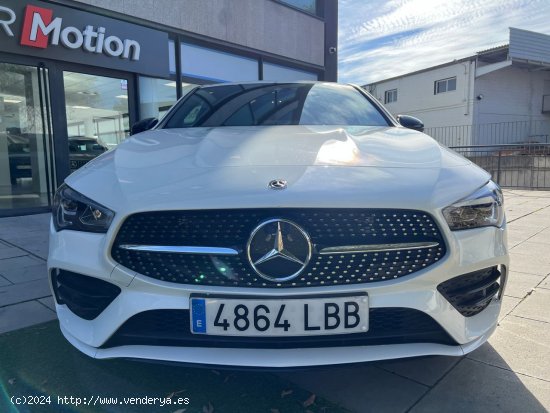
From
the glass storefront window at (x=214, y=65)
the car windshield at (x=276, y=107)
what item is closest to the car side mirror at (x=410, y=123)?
the car windshield at (x=276, y=107)

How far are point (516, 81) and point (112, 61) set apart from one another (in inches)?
829

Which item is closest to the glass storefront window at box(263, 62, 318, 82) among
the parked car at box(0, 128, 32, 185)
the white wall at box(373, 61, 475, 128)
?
the parked car at box(0, 128, 32, 185)

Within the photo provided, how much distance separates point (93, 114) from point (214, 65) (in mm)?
2583

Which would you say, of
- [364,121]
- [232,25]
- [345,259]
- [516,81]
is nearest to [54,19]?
[232,25]

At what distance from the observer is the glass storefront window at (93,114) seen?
20.9 ft

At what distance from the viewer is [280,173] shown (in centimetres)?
158

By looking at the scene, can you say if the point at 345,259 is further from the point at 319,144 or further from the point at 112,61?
the point at 112,61

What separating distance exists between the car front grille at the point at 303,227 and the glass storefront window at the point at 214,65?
22.5 feet

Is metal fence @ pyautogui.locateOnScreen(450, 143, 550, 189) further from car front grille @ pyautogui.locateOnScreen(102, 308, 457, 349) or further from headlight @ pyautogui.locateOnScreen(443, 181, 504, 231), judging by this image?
car front grille @ pyautogui.locateOnScreen(102, 308, 457, 349)

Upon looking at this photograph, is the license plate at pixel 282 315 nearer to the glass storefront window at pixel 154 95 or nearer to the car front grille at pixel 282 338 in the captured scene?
the car front grille at pixel 282 338

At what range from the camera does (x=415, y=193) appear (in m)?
1.49

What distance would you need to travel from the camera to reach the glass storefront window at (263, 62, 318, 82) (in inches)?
365

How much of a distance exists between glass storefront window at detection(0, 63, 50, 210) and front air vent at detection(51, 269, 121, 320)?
5.07 metres

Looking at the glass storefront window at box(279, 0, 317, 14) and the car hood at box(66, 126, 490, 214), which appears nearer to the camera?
the car hood at box(66, 126, 490, 214)
